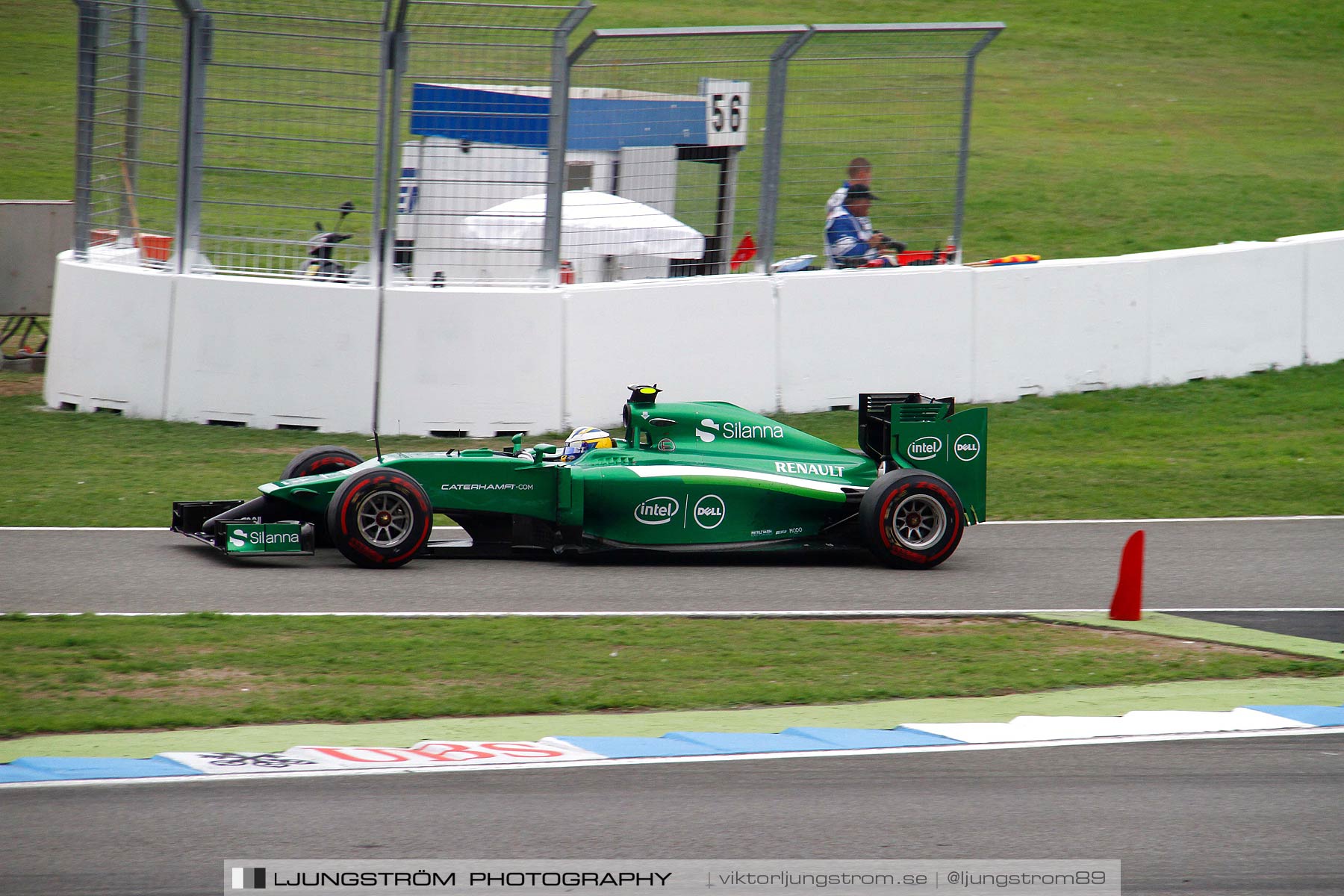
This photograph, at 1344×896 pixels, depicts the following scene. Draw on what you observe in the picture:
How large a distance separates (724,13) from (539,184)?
1020 inches

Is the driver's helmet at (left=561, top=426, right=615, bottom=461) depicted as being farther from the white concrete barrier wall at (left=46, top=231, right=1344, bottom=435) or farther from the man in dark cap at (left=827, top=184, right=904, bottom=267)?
the man in dark cap at (left=827, top=184, right=904, bottom=267)

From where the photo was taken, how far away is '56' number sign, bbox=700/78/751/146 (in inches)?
583

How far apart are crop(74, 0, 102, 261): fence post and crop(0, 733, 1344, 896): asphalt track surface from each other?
10.1m

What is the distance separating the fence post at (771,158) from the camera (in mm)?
Result: 14953

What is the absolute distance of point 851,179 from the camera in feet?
51.2

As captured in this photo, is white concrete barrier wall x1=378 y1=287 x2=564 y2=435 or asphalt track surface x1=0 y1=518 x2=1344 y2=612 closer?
asphalt track surface x1=0 y1=518 x2=1344 y2=612

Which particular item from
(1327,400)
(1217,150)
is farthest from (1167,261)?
(1217,150)

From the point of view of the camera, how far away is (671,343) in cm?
1436

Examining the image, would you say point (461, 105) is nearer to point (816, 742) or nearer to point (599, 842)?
point (816, 742)

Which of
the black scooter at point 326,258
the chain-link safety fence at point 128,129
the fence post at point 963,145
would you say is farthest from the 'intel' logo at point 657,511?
the fence post at point 963,145

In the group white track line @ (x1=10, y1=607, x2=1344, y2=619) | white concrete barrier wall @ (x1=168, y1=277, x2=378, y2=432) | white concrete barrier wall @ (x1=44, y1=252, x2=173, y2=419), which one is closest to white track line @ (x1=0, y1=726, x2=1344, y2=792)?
white track line @ (x1=10, y1=607, x2=1344, y2=619)

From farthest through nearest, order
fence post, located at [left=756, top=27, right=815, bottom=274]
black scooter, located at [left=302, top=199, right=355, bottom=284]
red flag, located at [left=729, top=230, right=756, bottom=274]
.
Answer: red flag, located at [left=729, top=230, right=756, bottom=274] → fence post, located at [left=756, top=27, right=815, bottom=274] → black scooter, located at [left=302, top=199, right=355, bottom=284]

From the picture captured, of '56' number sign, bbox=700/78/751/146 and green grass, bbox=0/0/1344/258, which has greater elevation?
green grass, bbox=0/0/1344/258

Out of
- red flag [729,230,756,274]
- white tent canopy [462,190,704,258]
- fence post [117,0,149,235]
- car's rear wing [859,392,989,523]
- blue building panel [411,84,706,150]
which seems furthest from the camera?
red flag [729,230,756,274]
